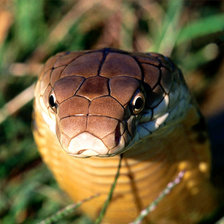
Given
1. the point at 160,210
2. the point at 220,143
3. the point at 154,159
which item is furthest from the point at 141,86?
the point at 220,143

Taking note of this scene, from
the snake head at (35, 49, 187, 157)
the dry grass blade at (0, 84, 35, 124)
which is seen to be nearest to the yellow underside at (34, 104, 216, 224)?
the snake head at (35, 49, 187, 157)

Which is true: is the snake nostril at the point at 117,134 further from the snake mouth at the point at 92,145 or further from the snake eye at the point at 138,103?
the snake eye at the point at 138,103

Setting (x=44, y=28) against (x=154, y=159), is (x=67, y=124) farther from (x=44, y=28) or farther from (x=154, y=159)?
(x=44, y=28)

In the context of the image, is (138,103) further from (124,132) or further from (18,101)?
(18,101)

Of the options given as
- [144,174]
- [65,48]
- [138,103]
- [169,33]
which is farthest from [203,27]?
[138,103]

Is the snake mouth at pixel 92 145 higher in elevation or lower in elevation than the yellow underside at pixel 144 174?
→ higher

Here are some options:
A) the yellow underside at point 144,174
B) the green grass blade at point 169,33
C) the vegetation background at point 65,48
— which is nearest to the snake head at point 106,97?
the yellow underside at point 144,174

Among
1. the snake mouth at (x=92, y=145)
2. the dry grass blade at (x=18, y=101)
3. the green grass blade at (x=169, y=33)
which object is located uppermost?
the snake mouth at (x=92, y=145)

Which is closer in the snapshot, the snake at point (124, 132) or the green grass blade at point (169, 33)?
the snake at point (124, 132)
